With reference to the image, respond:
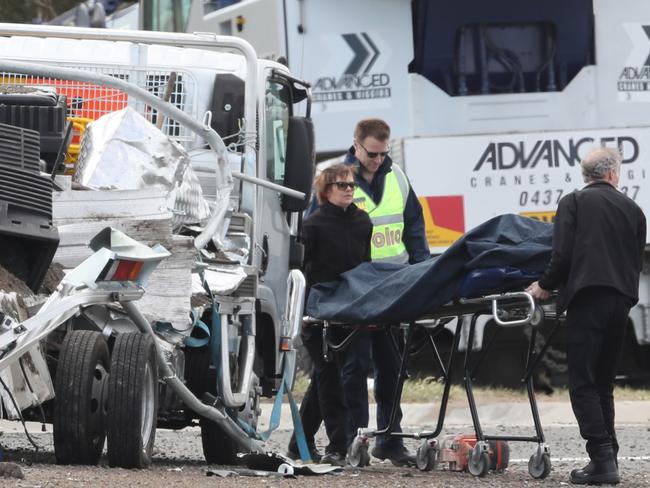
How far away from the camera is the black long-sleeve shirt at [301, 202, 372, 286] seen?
8.94 meters

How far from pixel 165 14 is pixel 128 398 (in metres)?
9.60

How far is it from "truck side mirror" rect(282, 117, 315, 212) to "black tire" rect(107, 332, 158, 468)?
8.25 feet

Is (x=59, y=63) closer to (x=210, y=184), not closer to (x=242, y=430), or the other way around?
(x=210, y=184)

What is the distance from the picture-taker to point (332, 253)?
8.95 m

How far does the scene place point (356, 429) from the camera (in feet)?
29.7

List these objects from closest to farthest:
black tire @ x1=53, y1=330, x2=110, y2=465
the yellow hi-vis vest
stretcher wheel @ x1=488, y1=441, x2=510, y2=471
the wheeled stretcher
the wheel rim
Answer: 1. black tire @ x1=53, y1=330, x2=110, y2=465
2. the wheel rim
3. the wheeled stretcher
4. stretcher wheel @ x1=488, y1=441, x2=510, y2=471
5. the yellow hi-vis vest

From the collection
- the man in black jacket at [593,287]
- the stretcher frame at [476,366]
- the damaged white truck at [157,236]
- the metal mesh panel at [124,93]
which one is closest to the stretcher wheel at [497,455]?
the stretcher frame at [476,366]

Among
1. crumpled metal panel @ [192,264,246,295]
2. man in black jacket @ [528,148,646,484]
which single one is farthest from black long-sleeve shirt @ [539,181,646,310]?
crumpled metal panel @ [192,264,246,295]

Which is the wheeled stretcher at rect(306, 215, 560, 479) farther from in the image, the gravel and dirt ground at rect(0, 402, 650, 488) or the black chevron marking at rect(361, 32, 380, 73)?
the black chevron marking at rect(361, 32, 380, 73)

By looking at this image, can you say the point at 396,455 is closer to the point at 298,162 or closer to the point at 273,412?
the point at 273,412

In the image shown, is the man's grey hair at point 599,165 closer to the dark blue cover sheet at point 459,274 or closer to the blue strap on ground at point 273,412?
the dark blue cover sheet at point 459,274

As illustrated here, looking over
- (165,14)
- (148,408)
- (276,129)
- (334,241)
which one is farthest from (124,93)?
(165,14)

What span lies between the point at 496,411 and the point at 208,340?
5.19m

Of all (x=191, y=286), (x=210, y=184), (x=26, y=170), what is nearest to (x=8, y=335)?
(x=26, y=170)
